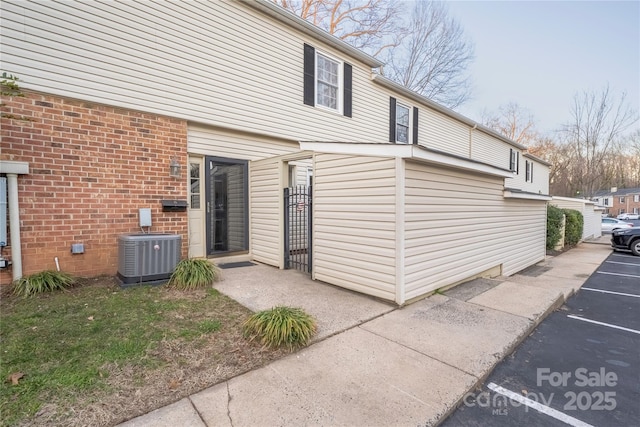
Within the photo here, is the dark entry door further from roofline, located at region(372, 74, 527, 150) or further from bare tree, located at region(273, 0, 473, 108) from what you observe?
bare tree, located at region(273, 0, 473, 108)

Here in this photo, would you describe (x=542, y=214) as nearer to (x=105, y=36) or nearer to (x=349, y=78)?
(x=349, y=78)

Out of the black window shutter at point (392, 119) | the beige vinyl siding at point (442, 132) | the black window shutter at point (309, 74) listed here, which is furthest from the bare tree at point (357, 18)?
the black window shutter at point (309, 74)

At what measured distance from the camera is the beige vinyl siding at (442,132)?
1180cm

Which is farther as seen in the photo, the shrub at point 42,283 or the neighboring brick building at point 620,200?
the neighboring brick building at point 620,200

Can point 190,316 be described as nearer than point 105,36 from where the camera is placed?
Yes

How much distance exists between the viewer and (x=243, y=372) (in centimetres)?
249

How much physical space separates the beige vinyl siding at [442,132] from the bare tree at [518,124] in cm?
1974

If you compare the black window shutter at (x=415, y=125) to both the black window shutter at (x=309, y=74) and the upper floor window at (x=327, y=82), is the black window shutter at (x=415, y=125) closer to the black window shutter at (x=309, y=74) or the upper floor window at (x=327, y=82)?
the upper floor window at (x=327, y=82)

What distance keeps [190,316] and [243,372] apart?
1421mm

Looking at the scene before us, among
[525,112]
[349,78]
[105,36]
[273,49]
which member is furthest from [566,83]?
[105,36]

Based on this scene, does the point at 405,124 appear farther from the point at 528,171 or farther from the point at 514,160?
the point at 528,171

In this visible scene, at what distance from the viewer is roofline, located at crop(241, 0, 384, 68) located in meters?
6.57

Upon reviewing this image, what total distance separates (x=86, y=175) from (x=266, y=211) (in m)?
3.18

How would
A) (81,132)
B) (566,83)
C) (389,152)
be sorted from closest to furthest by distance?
(389,152) < (81,132) < (566,83)
